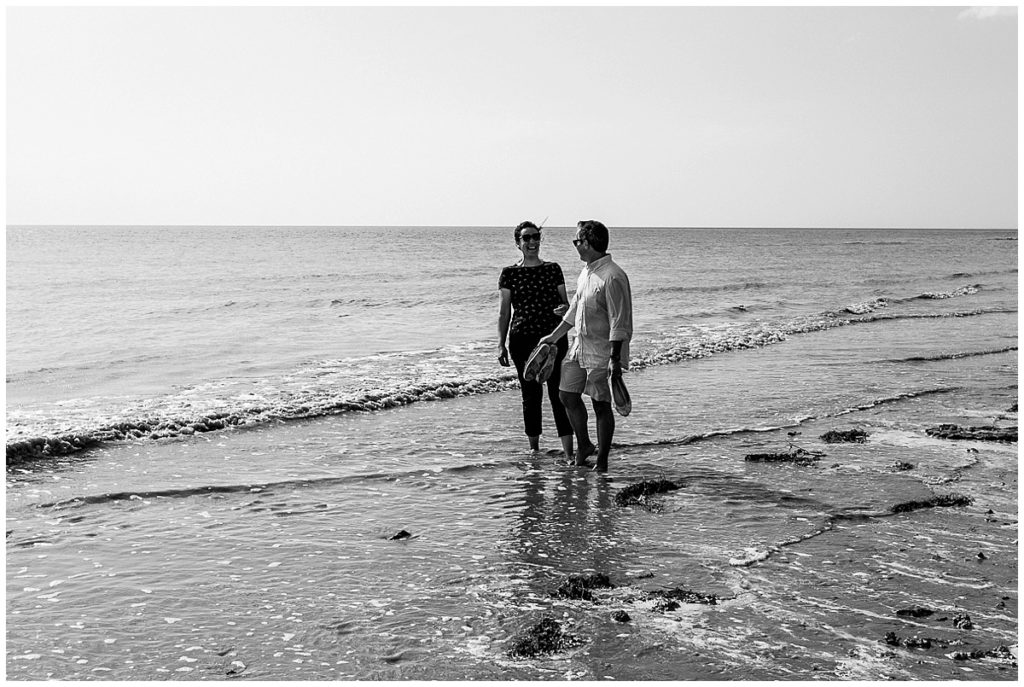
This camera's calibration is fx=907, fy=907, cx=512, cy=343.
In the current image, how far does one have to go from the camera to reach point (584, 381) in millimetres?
6535

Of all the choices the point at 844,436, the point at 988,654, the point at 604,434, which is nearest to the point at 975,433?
the point at 844,436

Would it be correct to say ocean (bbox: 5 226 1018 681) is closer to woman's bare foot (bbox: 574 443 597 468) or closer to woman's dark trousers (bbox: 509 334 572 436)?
woman's bare foot (bbox: 574 443 597 468)

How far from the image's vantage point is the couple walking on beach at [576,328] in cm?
621

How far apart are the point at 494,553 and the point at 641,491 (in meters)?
1.49

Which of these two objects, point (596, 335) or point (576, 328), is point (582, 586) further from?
point (576, 328)

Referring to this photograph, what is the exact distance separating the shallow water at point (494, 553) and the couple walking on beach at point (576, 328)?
1.17ft

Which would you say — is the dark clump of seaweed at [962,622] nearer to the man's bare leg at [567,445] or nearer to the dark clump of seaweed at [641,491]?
the dark clump of seaweed at [641,491]

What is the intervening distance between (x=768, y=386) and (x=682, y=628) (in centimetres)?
709

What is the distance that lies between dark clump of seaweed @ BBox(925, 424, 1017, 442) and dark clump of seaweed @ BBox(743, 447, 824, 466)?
4.53ft

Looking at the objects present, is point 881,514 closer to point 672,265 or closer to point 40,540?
point 40,540

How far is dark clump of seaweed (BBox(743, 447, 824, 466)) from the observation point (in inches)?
272

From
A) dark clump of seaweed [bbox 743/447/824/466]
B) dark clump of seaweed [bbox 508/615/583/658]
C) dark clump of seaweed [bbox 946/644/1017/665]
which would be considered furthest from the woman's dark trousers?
dark clump of seaweed [bbox 946/644/1017/665]

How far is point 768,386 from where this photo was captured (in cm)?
1054

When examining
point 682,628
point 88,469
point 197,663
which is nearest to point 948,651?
point 682,628
